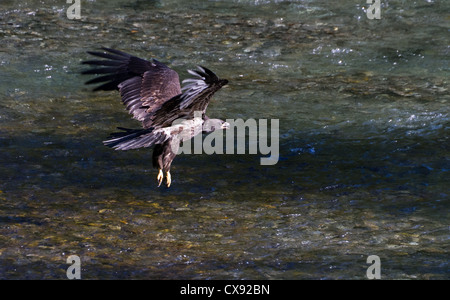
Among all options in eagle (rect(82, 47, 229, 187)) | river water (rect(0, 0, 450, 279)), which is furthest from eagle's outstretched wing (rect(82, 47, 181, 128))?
river water (rect(0, 0, 450, 279))

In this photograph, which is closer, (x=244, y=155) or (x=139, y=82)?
(x=139, y=82)

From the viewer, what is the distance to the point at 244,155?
679cm

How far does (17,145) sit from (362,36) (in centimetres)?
473

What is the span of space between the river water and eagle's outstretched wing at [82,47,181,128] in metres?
0.69

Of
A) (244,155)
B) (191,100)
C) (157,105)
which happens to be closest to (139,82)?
(157,105)

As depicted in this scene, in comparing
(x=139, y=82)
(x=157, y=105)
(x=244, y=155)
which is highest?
(x=139, y=82)

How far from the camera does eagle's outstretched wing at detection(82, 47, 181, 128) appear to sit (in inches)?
232

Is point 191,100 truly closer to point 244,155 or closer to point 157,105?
point 157,105

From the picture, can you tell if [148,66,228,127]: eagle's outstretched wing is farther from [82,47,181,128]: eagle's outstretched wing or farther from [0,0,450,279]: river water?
[0,0,450,279]: river water

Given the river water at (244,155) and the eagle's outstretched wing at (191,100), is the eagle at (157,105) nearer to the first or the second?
the eagle's outstretched wing at (191,100)

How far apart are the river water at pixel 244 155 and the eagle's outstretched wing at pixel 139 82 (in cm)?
69

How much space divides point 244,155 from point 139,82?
1.31 meters

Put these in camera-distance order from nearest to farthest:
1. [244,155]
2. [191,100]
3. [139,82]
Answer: [191,100], [139,82], [244,155]

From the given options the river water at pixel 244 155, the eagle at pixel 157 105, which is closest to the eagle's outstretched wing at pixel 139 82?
the eagle at pixel 157 105
